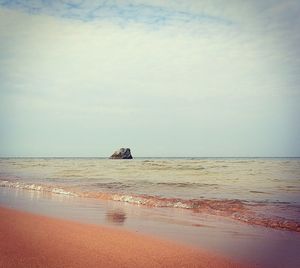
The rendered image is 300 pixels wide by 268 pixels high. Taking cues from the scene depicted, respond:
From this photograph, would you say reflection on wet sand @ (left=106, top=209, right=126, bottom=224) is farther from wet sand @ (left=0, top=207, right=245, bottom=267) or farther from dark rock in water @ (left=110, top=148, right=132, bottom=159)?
dark rock in water @ (left=110, top=148, right=132, bottom=159)

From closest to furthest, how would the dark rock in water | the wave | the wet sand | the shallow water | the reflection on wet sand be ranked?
the wet sand
the shallow water
the reflection on wet sand
the wave
the dark rock in water

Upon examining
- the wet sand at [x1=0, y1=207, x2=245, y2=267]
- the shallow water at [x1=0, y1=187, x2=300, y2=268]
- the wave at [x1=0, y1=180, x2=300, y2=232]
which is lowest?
the wave at [x1=0, y1=180, x2=300, y2=232]

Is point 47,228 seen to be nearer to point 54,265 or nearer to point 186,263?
point 54,265

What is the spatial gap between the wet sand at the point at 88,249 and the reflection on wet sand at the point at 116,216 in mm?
1261

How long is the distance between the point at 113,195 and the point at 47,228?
6.81 meters

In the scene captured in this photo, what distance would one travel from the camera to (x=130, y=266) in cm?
381

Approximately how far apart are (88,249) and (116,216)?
362cm

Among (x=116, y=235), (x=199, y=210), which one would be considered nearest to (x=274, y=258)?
(x=116, y=235)

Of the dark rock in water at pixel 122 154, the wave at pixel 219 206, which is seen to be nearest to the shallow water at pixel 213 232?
the wave at pixel 219 206

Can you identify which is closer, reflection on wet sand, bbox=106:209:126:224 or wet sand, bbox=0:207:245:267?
wet sand, bbox=0:207:245:267

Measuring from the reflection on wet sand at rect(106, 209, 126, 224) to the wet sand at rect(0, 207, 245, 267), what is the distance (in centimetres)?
126

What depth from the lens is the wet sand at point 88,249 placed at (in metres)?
3.82

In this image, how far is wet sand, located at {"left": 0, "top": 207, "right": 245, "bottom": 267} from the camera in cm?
382

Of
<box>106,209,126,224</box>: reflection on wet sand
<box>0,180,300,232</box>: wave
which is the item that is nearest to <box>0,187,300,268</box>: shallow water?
<box>106,209,126,224</box>: reflection on wet sand
